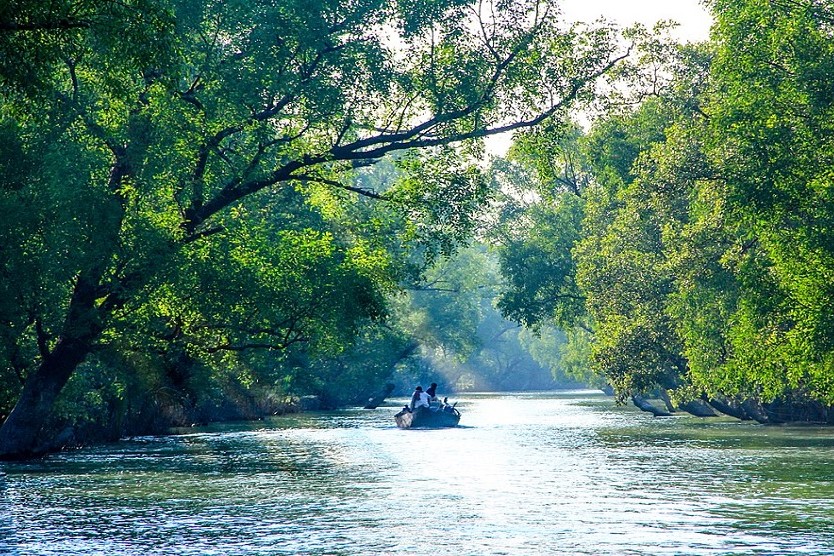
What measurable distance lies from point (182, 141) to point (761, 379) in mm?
23596

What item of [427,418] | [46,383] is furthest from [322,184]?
[427,418]

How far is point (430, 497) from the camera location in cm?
2662

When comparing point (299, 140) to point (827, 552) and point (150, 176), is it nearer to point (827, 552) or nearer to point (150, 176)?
point (150, 176)

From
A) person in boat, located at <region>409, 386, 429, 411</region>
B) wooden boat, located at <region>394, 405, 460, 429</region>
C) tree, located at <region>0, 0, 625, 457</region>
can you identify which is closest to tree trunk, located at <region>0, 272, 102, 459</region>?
tree, located at <region>0, 0, 625, 457</region>

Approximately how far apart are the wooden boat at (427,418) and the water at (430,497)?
28.8ft

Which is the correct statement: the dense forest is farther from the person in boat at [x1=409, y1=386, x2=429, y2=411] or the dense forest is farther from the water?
the person in boat at [x1=409, y1=386, x2=429, y2=411]

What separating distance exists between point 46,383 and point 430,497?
15.5 metres

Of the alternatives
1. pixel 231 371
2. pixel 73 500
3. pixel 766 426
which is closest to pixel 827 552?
pixel 73 500

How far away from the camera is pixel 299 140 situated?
41469mm

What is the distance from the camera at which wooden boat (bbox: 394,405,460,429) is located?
56.6 meters

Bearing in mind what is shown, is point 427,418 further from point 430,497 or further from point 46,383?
point 430,497

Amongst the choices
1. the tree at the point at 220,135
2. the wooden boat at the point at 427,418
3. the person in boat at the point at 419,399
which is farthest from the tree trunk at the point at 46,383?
the person in boat at the point at 419,399

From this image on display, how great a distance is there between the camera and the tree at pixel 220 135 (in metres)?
34.9

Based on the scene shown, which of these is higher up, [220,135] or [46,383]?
[220,135]
